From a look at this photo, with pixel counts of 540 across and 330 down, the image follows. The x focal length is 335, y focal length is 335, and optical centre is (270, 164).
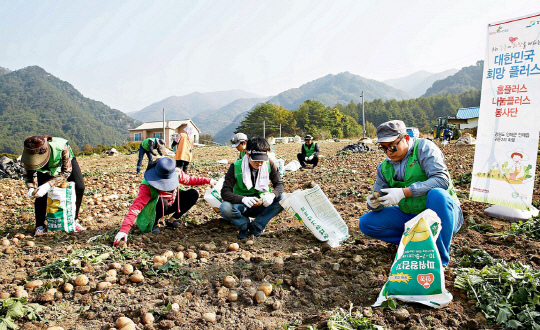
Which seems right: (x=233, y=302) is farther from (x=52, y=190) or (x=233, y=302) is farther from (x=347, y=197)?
(x=347, y=197)

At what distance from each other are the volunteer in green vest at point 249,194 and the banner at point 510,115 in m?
2.32

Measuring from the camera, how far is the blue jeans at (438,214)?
2137 millimetres

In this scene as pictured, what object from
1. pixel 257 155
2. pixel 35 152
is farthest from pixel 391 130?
pixel 35 152

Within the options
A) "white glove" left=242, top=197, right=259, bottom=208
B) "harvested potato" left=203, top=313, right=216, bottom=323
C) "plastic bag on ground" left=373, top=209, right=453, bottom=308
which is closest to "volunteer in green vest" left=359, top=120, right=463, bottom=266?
"plastic bag on ground" left=373, top=209, right=453, bottom=308

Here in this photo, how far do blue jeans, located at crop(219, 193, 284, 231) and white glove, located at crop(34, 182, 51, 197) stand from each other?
1686 mm

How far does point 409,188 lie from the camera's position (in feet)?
7.58

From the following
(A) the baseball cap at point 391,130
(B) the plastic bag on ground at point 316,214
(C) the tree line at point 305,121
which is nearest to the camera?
(A) the baseball cap at point 391,130

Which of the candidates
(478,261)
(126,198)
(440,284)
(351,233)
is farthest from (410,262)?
(126,198)

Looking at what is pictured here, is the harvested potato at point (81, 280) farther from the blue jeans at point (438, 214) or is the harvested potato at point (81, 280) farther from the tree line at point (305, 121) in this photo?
the tree line at point (305, 121)

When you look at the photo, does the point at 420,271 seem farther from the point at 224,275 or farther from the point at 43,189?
the point at 43,189

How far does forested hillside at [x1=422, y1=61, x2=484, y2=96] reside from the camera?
114 meters

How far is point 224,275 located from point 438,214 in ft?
4.85

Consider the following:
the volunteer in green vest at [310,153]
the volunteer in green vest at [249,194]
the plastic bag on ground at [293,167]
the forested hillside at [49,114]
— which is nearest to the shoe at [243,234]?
the volunteer in green vest at [249,194]

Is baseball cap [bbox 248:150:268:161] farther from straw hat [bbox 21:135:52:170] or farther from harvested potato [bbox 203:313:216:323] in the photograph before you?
straw hat [bbox 21:135:52:170]
